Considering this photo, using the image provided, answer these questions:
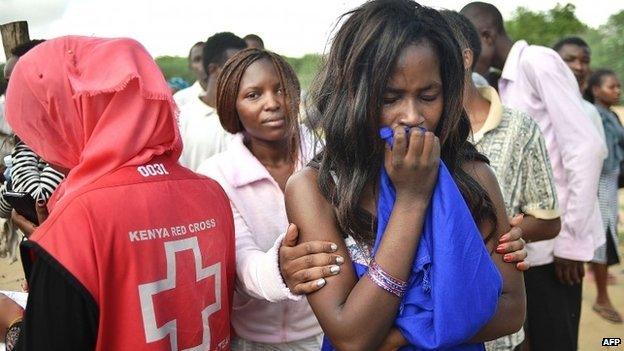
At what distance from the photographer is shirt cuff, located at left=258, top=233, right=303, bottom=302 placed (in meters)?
1.57

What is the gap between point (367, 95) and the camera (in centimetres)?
134

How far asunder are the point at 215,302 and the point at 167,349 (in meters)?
0.21

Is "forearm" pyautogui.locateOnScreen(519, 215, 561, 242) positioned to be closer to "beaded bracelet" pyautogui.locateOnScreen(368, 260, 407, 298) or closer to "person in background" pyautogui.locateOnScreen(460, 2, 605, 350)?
"person in background" pyautogui.locateOnScreen(460, 2, 605, 350)

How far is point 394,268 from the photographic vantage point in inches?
49.7

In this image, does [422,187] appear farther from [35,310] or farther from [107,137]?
[35,310]

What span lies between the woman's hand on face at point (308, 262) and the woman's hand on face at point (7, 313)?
101cm

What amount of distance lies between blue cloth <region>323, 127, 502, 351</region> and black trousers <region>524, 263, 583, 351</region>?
1.78m

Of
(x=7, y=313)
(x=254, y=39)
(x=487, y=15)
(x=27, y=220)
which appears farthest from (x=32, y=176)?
(x=254, y=39)

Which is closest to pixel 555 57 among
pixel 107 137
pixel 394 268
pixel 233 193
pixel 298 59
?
pixel 298 59

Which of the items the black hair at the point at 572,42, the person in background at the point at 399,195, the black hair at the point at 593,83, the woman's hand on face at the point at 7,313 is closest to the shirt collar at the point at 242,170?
the person in background at the point at 399,195

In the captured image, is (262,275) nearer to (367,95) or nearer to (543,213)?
(367,95)

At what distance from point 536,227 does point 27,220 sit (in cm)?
232

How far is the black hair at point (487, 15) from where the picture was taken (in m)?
3.82
